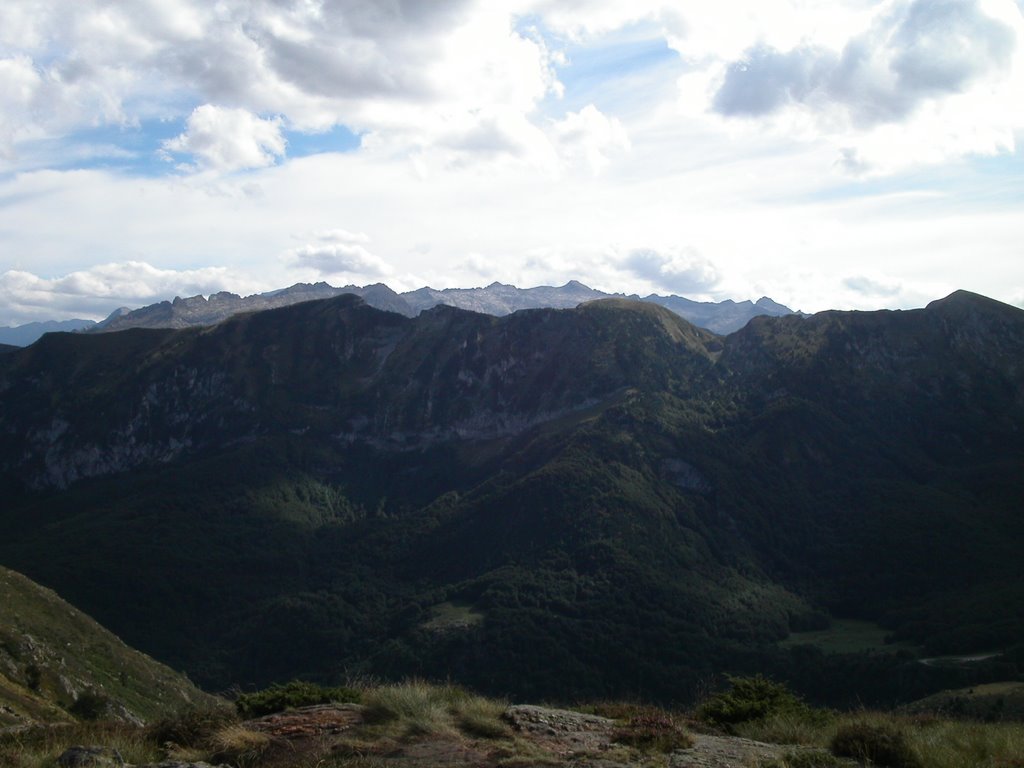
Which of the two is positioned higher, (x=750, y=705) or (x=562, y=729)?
(x=562, y=729)

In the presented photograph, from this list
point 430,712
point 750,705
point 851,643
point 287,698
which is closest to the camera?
point 430,712

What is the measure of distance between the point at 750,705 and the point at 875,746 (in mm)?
5959

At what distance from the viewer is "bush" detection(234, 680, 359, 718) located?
2245cm

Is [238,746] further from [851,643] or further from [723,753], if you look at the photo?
[851,643]

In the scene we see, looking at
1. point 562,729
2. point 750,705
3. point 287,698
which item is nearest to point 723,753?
point 562,729

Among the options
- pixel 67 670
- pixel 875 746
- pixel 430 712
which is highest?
pixel 430 712

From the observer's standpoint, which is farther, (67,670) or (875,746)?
(67,670)

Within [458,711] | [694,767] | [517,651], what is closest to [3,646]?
[458,711]

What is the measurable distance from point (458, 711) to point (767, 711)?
9.45 meters

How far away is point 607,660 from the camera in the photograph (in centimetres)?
18538

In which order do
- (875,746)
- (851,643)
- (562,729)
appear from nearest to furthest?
(875,746), (562,729), (851,643)

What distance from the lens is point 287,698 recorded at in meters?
22.9

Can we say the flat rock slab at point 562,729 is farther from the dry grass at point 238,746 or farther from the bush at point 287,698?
the dry grass at point 238,746

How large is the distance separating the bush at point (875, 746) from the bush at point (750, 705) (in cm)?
445
